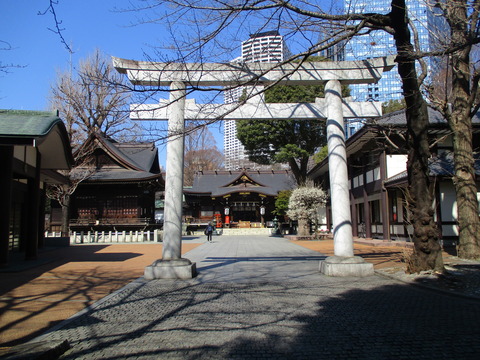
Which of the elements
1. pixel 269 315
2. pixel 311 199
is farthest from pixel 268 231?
pixel 269 315

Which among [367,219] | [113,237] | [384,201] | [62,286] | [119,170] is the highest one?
[119,170]

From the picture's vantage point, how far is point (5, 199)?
10469 millimetres

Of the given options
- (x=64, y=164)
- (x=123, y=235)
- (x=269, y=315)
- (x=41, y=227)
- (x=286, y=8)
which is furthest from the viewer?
(x=123, y=235)

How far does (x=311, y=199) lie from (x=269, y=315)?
21.0m

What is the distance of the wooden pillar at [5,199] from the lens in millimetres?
10406

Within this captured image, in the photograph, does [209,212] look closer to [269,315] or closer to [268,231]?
[268,231]

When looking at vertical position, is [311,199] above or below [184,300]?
above

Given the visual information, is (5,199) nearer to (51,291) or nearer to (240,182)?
(51,291)

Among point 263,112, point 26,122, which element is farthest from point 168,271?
point 26,122

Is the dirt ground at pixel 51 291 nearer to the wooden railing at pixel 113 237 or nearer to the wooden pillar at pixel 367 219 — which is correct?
the wooden railing at pixel 113 237

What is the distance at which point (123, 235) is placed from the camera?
25594mm

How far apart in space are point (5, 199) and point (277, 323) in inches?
A: 364

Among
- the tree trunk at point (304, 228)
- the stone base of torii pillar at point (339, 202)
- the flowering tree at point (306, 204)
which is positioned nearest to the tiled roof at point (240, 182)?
the flowering tree at point (306, 204)

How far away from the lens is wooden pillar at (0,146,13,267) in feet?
34.1
